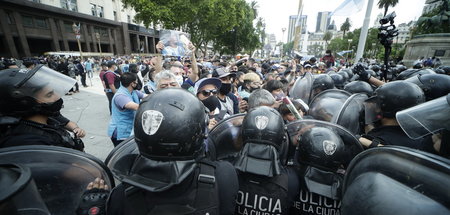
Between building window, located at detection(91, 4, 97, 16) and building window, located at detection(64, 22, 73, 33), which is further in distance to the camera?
building window, located at detection(91, 4, 97, 16)

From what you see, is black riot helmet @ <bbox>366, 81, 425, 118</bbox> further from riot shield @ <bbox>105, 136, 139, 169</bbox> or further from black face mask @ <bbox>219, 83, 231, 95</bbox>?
riot shield @ <bbox>105, 136, 139, 169</bbox>

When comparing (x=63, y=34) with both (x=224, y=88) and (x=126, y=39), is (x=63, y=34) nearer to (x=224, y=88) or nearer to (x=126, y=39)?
(x=126, y=39)

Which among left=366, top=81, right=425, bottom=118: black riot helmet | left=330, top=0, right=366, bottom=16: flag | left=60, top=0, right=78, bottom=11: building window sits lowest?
left=366, top=81, right=425, bottom=118: black riot helmet

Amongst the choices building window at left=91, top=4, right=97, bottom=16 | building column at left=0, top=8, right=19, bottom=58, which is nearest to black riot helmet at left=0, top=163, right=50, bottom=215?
building column at left=0, top=8, right=19, bottom=58

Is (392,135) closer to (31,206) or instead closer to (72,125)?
(31,206)

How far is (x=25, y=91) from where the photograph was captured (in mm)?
1716

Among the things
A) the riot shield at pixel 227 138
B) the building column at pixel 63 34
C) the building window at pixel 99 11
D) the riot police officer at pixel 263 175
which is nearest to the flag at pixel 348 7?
the riot shield at pixel 227 138

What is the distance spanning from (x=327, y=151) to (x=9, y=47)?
35626 mm

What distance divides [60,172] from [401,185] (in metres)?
2.01

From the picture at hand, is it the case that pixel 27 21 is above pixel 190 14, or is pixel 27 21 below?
above

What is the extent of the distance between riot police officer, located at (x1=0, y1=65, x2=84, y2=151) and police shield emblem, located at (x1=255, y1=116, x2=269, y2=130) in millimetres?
1772

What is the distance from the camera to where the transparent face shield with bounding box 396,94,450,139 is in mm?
1179

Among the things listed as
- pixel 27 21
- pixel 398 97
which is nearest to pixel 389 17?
pixel 398 97

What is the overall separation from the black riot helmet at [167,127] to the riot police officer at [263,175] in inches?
20.2
